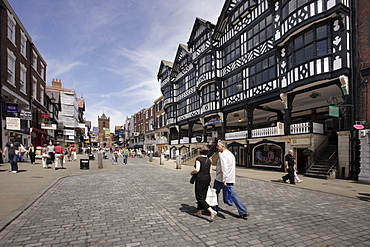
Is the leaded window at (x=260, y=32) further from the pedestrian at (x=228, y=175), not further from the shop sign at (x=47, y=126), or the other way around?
the shop sign at (x=47, y=126)

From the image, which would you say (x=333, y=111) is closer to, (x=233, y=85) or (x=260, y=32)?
(x=260, y=32)

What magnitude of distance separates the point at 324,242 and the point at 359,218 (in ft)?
7.62

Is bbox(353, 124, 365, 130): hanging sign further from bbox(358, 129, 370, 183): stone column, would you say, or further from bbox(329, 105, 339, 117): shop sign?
bbox(329, 105, 339, 117): shop sign

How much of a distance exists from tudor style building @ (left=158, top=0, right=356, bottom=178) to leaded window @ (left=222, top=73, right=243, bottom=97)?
0.10m

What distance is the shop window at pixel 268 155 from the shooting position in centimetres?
1777

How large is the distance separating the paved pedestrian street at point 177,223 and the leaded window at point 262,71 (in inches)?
490

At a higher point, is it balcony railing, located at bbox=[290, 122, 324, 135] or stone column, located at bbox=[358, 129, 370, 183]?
balcony railing, located at bbox=[290, 122, 324, 135]

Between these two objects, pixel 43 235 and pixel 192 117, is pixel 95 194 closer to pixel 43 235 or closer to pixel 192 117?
pixel 43 235

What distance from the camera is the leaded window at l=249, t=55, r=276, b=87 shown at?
59.0ft

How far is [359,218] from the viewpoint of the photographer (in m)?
5.59

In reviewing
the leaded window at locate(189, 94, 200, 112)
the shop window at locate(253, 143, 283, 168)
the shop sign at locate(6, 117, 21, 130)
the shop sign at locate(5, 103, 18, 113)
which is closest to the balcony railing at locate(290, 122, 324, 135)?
the shop window at locate(253, 143, 283, 168)

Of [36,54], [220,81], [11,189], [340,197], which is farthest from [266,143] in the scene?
[36,54]

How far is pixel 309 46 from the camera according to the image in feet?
47.3

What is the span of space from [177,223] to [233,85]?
Answer: 62.6 ft
